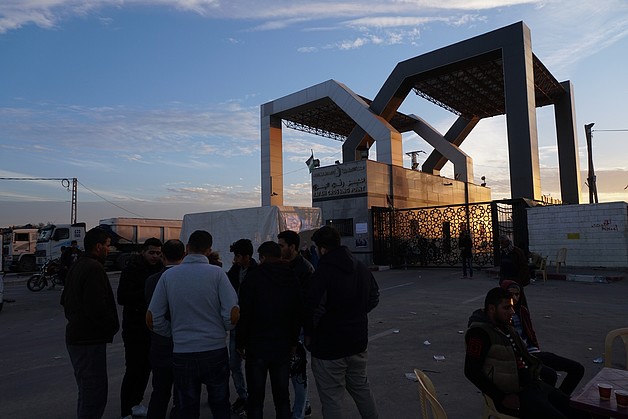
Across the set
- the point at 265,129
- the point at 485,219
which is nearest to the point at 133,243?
the point at 265,129

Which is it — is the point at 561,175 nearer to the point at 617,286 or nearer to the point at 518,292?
the point at 617,286

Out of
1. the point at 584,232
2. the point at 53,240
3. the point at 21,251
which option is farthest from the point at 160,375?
the point at 21,251

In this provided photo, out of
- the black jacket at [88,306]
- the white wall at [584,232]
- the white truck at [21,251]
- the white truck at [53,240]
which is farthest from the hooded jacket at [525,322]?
the white truck at [21,251]

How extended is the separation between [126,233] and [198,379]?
23.8 meters

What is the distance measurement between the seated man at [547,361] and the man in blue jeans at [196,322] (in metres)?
2.66

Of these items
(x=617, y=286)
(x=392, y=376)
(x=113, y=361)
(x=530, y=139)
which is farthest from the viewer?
(x=530, y=139)

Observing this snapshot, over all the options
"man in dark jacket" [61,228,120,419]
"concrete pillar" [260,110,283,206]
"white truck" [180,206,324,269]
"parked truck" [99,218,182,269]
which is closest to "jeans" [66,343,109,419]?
"man in dark jacket" [61,228,120,419]

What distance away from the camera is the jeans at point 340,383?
3.17 meters

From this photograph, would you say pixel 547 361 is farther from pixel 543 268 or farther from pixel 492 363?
pixel 543 268

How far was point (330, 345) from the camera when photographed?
10.4ft

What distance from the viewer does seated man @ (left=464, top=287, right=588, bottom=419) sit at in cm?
299

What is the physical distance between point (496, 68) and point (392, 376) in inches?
964

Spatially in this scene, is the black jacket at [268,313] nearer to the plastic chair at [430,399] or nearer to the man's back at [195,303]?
the man's back at [195,303]

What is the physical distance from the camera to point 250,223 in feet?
48.2
